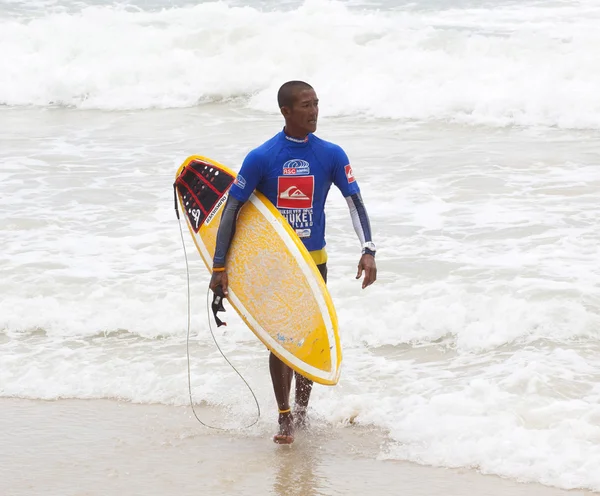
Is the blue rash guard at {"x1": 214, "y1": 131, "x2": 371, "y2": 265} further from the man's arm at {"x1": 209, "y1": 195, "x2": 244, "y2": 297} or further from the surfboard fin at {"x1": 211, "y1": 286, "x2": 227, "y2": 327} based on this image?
the surfboard fin at {"x1": 211, "y1": 286, "x2": 227, "y2": 327}

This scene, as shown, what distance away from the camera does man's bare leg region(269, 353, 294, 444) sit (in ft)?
13.5

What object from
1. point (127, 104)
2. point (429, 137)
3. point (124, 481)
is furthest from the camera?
point (127, 104)

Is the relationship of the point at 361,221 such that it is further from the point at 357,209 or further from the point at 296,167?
the point at 296,167

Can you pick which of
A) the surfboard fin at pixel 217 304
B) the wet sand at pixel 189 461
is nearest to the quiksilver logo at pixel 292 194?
the surfboard fin at pixel 217 304

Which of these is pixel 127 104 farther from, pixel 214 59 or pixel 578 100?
pixel 578 100

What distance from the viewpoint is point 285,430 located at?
413 centimetres

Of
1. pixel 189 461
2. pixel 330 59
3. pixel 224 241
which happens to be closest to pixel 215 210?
pixel 224 241

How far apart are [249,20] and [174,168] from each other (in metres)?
8.86

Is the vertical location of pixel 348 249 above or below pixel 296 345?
below

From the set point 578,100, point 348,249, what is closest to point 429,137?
point 578,100

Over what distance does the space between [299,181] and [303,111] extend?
312mm

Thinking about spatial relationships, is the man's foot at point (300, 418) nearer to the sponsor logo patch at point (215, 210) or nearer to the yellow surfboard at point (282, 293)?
the yellow surfboard at point (282, 293)

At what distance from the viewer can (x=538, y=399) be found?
439cm

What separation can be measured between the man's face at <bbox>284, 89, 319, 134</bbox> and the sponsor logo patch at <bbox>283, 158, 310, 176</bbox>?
0.47 feet
